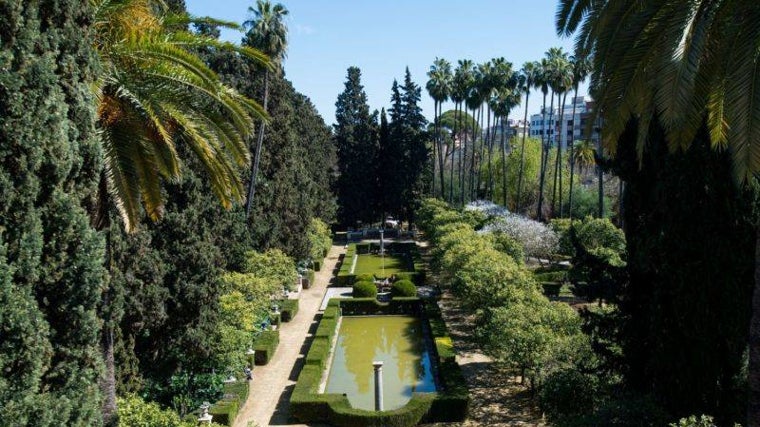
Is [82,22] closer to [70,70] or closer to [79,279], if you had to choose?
[70,70]

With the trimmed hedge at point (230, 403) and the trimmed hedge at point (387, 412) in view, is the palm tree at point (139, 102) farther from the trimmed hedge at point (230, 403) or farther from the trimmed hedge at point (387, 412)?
the trimmed hedge at point (387, 412)

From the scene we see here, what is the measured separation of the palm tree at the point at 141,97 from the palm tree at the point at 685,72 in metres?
6.23

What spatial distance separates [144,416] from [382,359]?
460 inches

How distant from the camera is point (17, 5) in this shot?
6918 millimetres

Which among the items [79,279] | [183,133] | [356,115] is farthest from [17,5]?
[356,115]

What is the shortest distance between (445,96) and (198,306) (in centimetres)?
4432

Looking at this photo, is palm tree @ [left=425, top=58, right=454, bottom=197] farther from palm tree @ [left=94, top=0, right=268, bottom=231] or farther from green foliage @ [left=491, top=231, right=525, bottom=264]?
palm tree @ [left=94, top=0, right=268, bottom=231]

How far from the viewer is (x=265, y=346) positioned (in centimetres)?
2173

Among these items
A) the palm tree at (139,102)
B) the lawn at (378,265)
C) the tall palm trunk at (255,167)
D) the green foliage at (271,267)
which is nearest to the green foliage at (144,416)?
the palm tree at (139,102)

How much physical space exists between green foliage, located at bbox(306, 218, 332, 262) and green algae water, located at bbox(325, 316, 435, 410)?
34.0ft

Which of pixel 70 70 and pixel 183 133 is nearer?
pixel 70 70

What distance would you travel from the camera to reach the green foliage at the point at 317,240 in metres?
38.9

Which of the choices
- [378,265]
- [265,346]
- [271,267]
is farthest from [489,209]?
[265,346]

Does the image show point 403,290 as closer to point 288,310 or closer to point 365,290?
point 365,290
